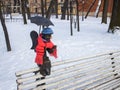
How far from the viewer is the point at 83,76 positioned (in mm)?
7027

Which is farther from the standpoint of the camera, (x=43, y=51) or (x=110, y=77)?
(x=110, y=77)

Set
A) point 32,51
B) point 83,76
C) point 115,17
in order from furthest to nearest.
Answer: point 115,17
point 32,51
point 83,76

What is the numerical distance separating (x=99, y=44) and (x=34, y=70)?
11.1 metres

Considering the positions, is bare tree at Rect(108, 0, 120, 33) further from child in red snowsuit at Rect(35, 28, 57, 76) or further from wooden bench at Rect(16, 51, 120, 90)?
child in red snowsuit at Rect(35, 28, 57, 76)

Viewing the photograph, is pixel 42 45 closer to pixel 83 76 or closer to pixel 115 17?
pixel 83 76

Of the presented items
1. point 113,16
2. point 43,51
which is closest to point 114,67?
point 43,51

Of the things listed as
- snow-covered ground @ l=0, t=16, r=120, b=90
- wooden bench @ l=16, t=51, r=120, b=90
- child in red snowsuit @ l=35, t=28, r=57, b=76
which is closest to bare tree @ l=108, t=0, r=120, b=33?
snow-covered ground @ l=0, t=16, r=120, b=90

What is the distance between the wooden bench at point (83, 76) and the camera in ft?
19.0

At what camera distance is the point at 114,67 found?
8156mm

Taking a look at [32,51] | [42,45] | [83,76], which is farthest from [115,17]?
[42,45]

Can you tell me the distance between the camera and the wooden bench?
5.79 m

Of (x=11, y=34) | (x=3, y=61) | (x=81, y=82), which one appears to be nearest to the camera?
(x=81, y=82)

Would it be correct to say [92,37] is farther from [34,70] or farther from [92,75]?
[34,70]

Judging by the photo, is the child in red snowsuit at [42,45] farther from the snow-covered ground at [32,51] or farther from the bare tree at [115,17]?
the bare tree at [115,17]
